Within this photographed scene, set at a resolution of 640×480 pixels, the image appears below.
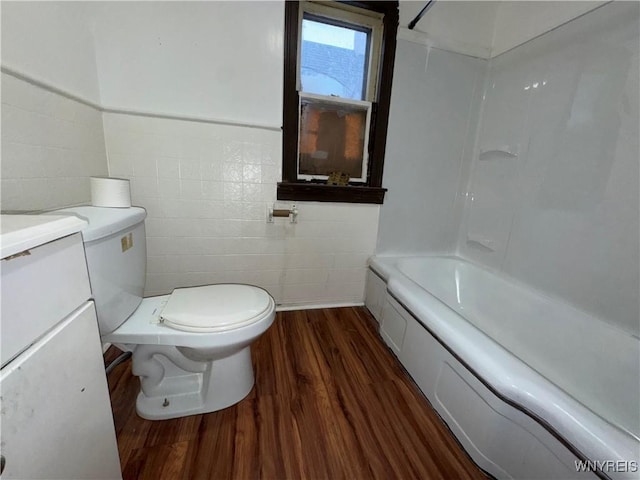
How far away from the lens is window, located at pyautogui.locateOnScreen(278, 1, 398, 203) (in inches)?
61.6

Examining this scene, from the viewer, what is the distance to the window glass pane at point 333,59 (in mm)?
1593

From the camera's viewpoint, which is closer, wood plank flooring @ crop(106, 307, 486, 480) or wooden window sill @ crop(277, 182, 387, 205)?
wood plank flooring @ crop(106, 307, 486, 480)

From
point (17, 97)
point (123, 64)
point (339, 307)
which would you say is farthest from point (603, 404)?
point (123, 64)

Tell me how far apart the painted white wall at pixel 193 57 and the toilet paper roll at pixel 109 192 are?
0.61m

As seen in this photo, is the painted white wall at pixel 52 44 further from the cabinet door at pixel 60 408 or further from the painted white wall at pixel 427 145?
the painted white wall at pixel 427 145

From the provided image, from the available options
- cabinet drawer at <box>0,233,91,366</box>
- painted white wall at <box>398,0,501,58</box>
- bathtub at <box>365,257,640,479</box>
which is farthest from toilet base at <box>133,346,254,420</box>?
painted white wall at <box>398,0,501,58</box>

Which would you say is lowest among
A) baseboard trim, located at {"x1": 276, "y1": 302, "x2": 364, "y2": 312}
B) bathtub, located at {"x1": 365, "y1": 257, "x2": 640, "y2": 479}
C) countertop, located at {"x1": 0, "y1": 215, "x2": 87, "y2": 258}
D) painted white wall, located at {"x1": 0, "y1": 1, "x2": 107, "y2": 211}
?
baseboard trim, located at {"x1": 276, "y1": 302, "x2": 364, "y2": 312}

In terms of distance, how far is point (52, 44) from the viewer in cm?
101

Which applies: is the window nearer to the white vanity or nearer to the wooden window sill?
the wooden window sill

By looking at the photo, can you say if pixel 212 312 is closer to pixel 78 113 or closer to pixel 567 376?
pixel 78 113

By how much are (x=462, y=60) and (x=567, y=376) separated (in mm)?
1960

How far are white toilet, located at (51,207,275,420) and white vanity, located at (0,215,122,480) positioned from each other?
0.77 feet

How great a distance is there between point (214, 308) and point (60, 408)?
1.73 ft

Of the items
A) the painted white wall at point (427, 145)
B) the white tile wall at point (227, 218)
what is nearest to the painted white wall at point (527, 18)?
the painted white wall at point (427, 145)
